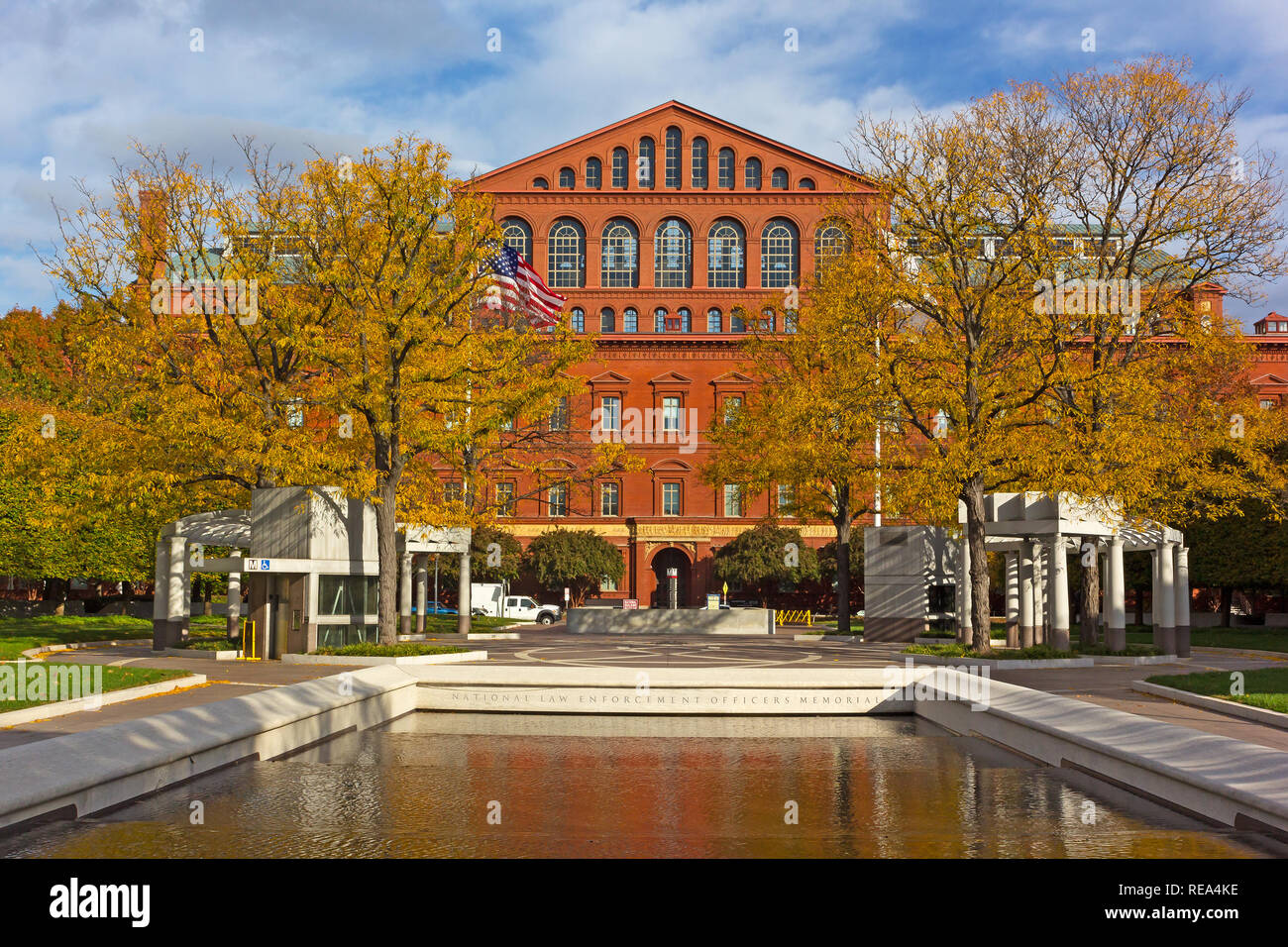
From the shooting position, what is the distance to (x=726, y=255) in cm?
7919

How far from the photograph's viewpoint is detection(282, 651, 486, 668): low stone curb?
24812mm

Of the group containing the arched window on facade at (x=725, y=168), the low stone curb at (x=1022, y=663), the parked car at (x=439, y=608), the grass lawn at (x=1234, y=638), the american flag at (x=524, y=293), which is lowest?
the parked car at (x=439, y=608)

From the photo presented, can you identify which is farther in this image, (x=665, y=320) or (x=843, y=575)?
(x=665, y=320)

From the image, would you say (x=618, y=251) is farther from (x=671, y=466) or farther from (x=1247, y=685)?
(x=1247, y=685)

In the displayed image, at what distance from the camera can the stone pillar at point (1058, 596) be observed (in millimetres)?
27750

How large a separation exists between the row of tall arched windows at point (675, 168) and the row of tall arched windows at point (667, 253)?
2730mm

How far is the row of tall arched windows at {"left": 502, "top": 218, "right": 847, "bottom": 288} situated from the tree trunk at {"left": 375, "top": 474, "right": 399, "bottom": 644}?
2104 inches

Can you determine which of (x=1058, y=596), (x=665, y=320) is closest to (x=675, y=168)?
(x=665, y=320)

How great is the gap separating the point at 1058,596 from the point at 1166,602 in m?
3.43

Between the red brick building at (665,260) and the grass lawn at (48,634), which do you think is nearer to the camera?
the grass lawn at (48,634)

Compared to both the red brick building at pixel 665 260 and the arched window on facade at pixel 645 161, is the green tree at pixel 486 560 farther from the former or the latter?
the arched window on facade at pixel 645 161

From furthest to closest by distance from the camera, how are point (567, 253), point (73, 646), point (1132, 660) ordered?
point (567, 253) < point (73, 646) < point (1132, 660)

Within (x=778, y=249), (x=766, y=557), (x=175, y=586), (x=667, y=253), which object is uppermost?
(x=778, y=249)

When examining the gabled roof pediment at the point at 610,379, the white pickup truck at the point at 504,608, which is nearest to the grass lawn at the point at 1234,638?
the white pickup truck at the point at 504,608
